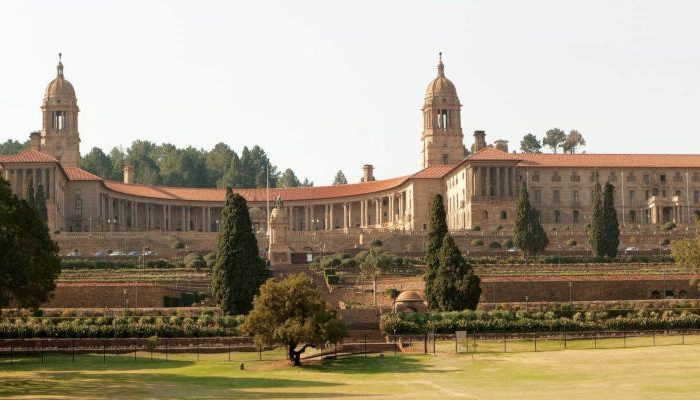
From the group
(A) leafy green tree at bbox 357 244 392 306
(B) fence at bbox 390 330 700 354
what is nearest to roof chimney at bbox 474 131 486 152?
(A) leafy green tree at bbox 357 244 392 306

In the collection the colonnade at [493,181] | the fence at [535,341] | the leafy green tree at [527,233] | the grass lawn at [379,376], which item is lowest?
the grass lawn at [379,376]

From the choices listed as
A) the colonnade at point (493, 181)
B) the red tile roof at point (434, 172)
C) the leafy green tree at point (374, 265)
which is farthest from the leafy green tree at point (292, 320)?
the red tile roof at point (434, 172)

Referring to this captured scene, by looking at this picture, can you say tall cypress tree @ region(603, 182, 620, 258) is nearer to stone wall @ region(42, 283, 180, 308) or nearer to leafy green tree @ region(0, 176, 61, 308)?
stone wall @ region(42, 283, 180, 308)

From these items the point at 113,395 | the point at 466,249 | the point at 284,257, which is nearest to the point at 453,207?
the point at 466,249

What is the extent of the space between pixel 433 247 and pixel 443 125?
70.0 metres

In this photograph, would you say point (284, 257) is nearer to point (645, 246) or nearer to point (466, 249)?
point (466, 249)

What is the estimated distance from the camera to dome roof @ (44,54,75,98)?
137 meters

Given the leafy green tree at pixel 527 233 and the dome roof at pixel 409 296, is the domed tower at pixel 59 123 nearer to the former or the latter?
the leafy green tree at pixel 527 233

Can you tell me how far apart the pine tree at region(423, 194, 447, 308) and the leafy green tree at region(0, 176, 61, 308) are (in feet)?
65.8

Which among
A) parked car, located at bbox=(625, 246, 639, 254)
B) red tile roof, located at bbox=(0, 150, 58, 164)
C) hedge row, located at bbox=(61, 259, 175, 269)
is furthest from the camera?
red tile roof, located at bbox=(0, 150, 58, 164)

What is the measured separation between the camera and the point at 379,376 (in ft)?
159

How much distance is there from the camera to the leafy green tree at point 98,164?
174 meters

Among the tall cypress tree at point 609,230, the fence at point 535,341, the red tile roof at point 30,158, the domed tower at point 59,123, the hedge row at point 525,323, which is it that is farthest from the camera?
the domed tower at point 59,123

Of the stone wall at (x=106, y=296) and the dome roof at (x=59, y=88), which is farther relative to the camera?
the dome roof at (x=59, y=88)
